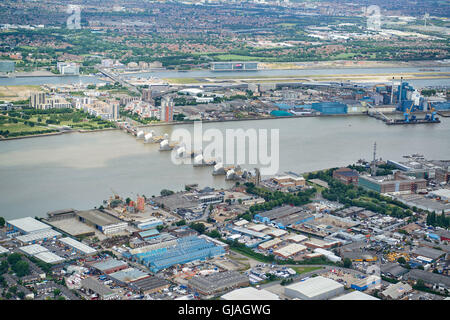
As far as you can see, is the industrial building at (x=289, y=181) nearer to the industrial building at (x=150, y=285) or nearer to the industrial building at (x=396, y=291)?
the industrial building at (x=396, y=291)

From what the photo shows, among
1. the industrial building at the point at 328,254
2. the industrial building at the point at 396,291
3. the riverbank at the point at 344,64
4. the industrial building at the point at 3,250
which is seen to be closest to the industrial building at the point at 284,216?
the industrial building at the point at 328,254

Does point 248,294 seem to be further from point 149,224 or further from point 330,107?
point 330,107

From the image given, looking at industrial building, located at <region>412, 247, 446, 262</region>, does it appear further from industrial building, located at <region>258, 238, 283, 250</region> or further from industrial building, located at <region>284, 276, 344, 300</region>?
industrial building, located at <region>284, 276, 344, 300</region>

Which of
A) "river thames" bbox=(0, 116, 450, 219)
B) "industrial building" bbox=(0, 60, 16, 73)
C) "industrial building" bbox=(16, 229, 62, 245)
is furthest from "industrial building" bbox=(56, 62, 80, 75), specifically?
"industrial building" bbox=(16, 229, 62, 245)

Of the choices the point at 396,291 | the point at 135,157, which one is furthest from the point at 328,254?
the point at 135,157

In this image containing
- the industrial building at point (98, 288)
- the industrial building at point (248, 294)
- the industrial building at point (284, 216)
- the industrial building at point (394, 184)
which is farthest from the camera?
the industrial building at point (394, 184)

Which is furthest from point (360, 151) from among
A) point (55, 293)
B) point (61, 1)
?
point (61, 1)

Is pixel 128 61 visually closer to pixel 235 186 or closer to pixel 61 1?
A: pixel 235 186
